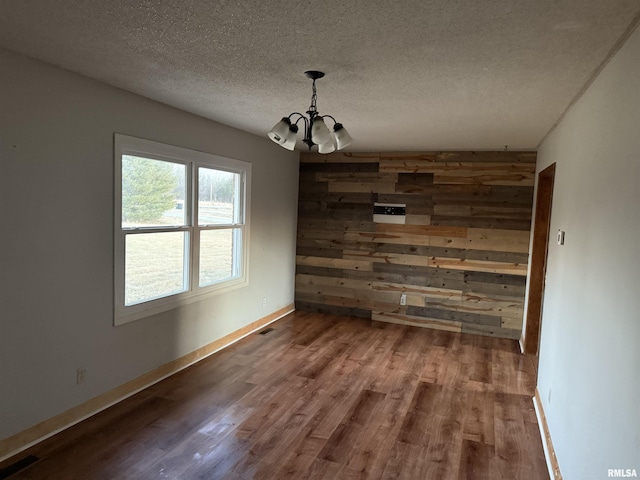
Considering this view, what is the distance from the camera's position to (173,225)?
382 cm

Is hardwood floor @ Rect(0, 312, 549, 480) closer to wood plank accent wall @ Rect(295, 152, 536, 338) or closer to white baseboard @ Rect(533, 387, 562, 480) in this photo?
white baseboard @ Rect(533, 387, 562, 480)

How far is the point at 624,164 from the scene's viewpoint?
1734mm

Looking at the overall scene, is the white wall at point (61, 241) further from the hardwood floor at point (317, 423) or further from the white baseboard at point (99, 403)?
the hardwood floor at point (317, 423)

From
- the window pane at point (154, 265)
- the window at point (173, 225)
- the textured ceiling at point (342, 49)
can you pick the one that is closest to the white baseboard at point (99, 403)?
the window at point (173, 225)

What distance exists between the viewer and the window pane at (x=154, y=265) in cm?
338

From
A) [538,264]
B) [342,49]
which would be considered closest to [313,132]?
[342,49]

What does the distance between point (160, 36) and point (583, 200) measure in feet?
8.04

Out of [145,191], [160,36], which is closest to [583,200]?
[160,36]

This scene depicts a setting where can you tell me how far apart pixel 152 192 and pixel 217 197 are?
94 centimetres

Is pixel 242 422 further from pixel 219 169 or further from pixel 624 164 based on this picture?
pixel 624 164

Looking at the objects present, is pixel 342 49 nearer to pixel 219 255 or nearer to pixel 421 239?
pixel 219 255

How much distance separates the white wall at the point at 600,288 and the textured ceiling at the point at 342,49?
0.27m

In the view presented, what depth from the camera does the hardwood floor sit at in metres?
2.54

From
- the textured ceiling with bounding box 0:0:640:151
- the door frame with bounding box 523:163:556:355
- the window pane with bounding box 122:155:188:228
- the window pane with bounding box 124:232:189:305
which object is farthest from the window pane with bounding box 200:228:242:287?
the door frame with bounding box 523:163:556:355
